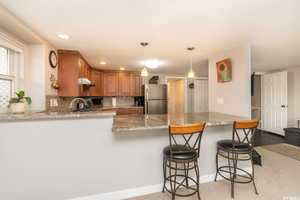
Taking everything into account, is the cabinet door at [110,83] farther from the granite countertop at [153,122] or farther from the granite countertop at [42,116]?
the granite countertop at [42,116]

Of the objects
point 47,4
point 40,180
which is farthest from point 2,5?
point 40,180

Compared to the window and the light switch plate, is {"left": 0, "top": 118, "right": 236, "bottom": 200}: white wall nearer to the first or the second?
the window

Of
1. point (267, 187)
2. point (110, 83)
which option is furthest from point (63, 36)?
point (267, 187)

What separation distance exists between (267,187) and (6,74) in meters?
4.13

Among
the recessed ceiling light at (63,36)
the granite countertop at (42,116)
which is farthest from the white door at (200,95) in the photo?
the recessed ceiling light at (63,36)

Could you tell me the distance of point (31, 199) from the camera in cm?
144

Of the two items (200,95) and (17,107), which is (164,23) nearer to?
(17,107)

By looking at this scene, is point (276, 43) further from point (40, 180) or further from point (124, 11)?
point (40, 180)

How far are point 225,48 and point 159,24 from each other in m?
1.67

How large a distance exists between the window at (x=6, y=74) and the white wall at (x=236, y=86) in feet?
12.6

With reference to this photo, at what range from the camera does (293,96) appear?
4.50 m

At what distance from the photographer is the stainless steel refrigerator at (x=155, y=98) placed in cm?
452

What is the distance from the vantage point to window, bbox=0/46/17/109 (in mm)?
1859

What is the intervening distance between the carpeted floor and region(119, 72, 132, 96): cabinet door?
360cm
